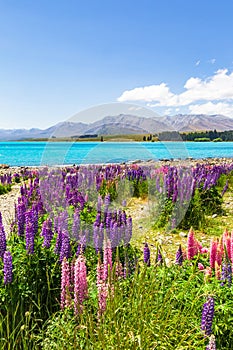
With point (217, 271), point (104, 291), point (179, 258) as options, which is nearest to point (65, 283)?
point (104, 291)

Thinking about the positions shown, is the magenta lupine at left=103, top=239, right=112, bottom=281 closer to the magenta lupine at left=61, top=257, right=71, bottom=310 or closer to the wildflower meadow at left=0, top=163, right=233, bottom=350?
the wildflower meadow at left=0, top=163, right=233, bottom=350

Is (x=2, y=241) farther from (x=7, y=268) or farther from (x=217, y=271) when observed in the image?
(x=217, y=271)

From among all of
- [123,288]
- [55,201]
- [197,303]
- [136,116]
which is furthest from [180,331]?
[136,116]

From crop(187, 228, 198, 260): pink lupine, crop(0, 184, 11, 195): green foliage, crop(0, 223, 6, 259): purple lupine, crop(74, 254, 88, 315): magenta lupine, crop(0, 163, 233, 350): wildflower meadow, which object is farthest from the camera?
crop(0, 184, 11, 195): green foliage

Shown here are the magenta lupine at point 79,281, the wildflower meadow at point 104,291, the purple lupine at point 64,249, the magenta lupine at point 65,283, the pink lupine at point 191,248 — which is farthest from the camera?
the pink lupine at point 191,248

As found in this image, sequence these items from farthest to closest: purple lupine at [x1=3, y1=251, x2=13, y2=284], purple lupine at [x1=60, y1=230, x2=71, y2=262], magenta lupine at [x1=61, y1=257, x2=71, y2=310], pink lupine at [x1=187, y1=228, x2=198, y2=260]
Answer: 1. pink lupine at [x1=187, y1=228, x2=198, y2=260]
2. purple lupine at [x1=60, y1=230, x2=71, y2=262]
3. purple lupine at [x1=3, y1=251, x2=13, y2=284]
4. magenta lupine at [x1=61, y1=257, x2=71, y2=310]

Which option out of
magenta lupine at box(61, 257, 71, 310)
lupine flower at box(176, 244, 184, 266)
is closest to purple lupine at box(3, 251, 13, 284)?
magenta lupine at box(61, 257, 71, 310)

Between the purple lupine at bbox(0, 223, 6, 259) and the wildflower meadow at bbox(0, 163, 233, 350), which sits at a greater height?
the purple lupine at bbox(0, 223, 6, 259)

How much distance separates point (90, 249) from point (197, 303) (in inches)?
59.3

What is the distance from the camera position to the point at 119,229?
153 inches

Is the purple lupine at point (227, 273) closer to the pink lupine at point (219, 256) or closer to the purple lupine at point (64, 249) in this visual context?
the pink lupine at point (219, 256)

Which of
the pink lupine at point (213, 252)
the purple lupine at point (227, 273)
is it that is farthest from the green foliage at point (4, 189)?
the purple lupine at point (227, 273)

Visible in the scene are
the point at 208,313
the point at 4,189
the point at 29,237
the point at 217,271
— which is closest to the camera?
the point at 208,313

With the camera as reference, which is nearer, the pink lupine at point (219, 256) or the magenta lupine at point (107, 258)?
the magenta lupine at point (107, 258)
